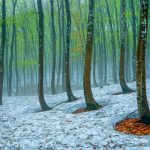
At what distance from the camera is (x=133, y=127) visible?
44.1 ft

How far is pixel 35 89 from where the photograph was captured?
53500mm

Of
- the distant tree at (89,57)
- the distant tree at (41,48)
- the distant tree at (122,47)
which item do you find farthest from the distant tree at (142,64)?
the distant tree at (41,48)

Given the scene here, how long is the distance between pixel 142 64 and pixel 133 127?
8.53ft

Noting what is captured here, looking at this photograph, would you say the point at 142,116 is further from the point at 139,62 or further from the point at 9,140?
the point at 9,140

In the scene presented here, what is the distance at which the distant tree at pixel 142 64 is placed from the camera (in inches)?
509

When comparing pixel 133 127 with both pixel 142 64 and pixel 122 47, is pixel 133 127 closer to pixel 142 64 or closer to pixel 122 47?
pixel 142 64

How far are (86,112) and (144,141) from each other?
23.3ft

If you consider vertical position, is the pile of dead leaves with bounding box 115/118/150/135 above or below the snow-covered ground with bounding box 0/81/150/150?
above

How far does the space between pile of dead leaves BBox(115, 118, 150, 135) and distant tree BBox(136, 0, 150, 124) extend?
0.28 metres

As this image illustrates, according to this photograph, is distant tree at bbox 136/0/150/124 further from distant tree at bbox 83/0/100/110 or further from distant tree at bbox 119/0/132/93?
distant tree at bbox 119/0/132/93

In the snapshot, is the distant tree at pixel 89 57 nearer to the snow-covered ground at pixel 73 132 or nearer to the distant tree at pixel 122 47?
the snow-covered ground at pixel 73 132

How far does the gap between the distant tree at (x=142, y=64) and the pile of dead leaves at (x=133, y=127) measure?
11.2 inches

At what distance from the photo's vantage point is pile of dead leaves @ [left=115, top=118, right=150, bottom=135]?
12805 millimetres

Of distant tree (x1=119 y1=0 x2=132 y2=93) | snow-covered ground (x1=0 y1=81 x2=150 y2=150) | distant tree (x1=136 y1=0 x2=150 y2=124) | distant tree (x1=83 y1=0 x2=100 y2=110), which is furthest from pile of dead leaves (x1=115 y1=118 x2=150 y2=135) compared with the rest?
distant tree (x1=119 y1=0 x2=132 y2=93)
